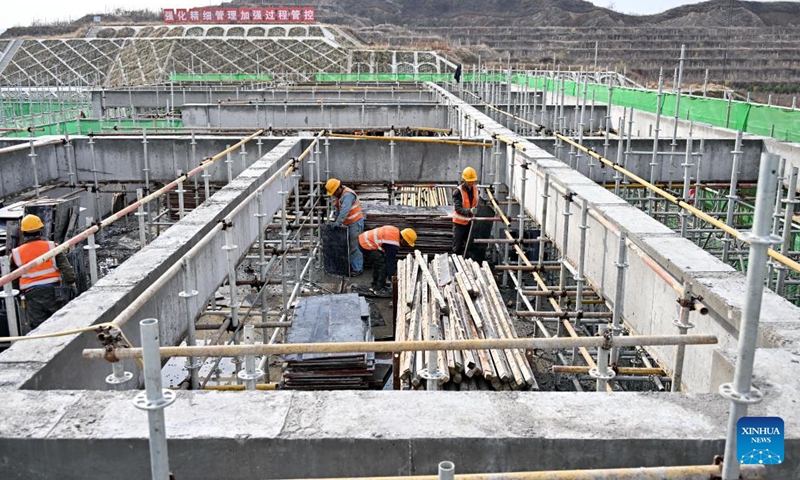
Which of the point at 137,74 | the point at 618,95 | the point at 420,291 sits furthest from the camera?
the point at 137,74

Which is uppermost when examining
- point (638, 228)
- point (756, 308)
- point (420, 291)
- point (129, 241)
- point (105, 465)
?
point (756, 308)

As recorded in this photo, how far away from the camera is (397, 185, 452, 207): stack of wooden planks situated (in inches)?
679

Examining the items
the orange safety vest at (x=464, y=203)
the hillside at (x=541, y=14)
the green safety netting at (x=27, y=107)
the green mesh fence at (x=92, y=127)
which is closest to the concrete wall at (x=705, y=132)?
the orange safety vest at (x=464, y=203)

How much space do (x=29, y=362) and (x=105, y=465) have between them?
1.42 meters

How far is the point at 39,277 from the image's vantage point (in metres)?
9.05

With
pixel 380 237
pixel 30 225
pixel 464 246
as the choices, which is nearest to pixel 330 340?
pixel 30 225

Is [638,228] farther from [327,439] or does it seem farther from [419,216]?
[419,216]

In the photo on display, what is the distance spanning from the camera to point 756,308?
2.73m

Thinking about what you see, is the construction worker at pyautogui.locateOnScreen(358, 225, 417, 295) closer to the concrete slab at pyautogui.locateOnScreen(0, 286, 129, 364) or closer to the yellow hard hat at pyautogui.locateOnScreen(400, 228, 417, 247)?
the yellow hard hat at pyautogui.locateOnScreen(400, 228, 417, 247)

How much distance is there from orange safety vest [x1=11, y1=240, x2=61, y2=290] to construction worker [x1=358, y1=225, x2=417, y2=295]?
16.8ft

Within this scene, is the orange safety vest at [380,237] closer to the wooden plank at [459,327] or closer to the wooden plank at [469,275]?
the wooden plank at [469,275]

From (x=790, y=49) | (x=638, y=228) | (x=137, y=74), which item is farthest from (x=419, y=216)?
(x=790, y=49)

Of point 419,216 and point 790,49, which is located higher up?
point 790,49

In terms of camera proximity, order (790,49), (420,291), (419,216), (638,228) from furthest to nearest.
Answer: (790,49) → (419,216) → (420,291) → (638,228)
